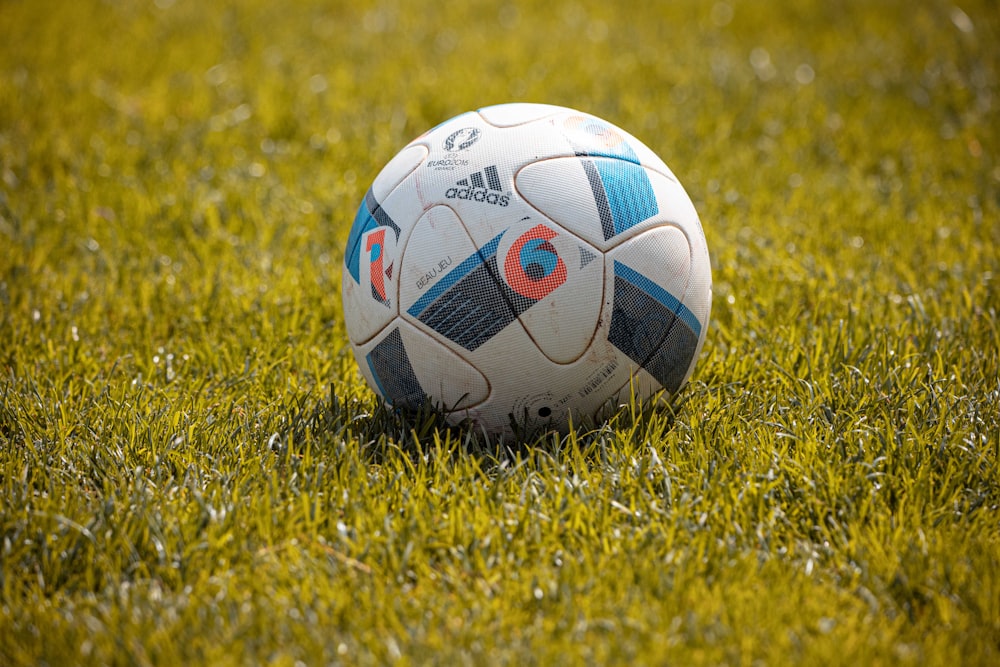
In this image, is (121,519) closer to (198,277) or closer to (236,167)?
(198,277)

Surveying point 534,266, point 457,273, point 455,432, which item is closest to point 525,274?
point 534,266

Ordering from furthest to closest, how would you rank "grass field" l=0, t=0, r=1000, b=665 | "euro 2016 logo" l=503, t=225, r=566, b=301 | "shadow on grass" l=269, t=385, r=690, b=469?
"shadow on grass" l=269, t=385, r=690, b=469, "euro 2016 logo" l=503, t=225, r=566, b=301, "grass field" l=0, t=0, r=1000, b=665

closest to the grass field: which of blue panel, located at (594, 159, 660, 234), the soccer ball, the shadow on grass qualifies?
the shadow on grass

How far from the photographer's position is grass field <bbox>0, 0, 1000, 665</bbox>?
2.33 m

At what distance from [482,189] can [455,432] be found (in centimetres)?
84

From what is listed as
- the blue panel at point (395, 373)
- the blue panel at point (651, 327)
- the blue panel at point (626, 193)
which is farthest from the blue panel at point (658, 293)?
the blue panel at point (395, 373)

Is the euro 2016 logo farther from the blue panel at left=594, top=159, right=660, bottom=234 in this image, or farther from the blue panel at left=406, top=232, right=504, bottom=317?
the blue panel at left=594, top=159, right=660, bottom=234

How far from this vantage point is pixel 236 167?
5.90m

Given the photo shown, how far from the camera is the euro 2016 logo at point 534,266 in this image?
2842 millimetres

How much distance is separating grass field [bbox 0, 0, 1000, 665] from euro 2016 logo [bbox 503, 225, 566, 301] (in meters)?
0.51

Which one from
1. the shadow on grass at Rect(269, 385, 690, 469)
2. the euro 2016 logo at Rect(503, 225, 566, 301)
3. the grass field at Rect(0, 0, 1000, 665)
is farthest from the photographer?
the shadow on grass at Rect(269, 385, 690, 469)

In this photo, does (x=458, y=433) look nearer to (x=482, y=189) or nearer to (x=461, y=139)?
(x=482, y=189)

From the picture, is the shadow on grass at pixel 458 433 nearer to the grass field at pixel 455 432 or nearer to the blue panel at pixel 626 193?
the grass field at pixel 455 432

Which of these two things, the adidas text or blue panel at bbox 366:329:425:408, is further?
blue panel at bbox 366:329:425:408
